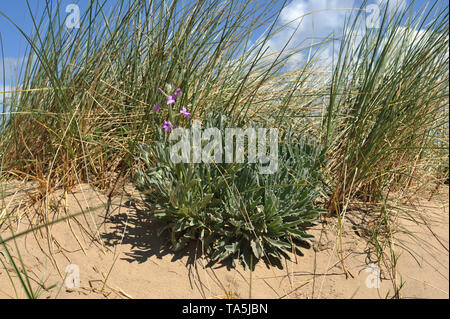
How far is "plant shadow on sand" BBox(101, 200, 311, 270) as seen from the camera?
6.95 feet

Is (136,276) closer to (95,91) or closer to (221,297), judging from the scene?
(221,297)

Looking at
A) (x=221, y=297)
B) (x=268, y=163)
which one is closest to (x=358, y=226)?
(x=268, y=163)

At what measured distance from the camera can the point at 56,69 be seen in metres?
2.60

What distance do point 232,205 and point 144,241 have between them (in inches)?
23.6

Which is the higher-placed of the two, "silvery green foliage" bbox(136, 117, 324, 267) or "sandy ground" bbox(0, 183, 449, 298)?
"silvery green foliage" bbox(136, 117, 324, 267)

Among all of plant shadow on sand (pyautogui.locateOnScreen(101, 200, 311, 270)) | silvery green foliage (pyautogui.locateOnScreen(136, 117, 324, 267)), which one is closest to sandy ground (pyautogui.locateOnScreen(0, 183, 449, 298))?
plant shadow on sand (pyautogui.locateOnScreen(101, 200, 311, 270))

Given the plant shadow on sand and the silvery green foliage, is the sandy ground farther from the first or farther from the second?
the silvery green foliage

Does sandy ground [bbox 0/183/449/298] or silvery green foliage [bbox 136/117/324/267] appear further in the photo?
silvery green foliage [bbox 136/117/324/267]

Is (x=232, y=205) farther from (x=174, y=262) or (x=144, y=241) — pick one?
(x=144, y=241)

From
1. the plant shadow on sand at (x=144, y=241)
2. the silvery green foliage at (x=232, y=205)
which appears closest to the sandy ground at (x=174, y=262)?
the plant shadow on sand at (x=144, y=241)

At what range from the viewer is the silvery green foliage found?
2.03 m

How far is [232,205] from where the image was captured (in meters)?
2.05

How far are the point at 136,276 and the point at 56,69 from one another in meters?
1.56

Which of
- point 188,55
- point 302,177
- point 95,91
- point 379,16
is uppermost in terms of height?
point 379,16
